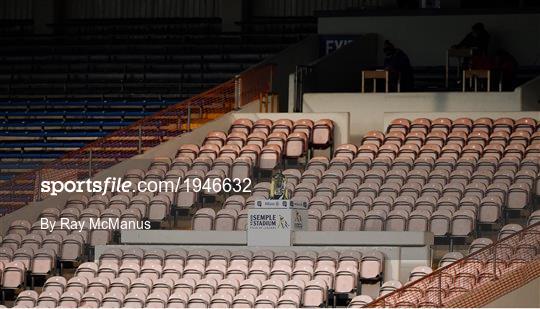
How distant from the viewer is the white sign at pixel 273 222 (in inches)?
752

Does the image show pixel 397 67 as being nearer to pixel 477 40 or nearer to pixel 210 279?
pixel 477 40

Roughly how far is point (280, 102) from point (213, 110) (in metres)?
1.96

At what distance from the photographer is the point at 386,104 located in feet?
78.6

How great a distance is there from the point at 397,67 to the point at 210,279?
26.3 feet

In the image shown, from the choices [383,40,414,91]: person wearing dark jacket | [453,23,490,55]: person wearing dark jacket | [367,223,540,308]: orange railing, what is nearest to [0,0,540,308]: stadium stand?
[367,223,540,308]: orange railing

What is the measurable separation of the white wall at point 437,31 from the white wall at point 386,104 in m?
2.45

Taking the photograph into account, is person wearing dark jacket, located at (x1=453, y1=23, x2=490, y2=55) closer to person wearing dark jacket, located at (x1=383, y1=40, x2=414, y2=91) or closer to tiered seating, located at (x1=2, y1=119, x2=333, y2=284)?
person wearing dark jacket, located at (x1=383, y1=40, x2=414, y2=91)

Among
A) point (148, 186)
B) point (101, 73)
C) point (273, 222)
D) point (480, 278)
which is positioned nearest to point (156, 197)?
point (148, 186)

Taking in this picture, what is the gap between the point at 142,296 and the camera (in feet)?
57.9

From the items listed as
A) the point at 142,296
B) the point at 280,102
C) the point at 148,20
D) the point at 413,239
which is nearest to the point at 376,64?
the point at 280,102

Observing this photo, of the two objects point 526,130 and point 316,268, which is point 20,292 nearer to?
point 316,268

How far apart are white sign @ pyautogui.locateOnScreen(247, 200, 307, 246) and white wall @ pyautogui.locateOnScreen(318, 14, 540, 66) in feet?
25.6

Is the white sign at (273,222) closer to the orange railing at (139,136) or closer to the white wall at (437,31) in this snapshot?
the orange railing at (139,136)

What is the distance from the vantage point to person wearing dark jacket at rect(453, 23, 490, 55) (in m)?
25.0
